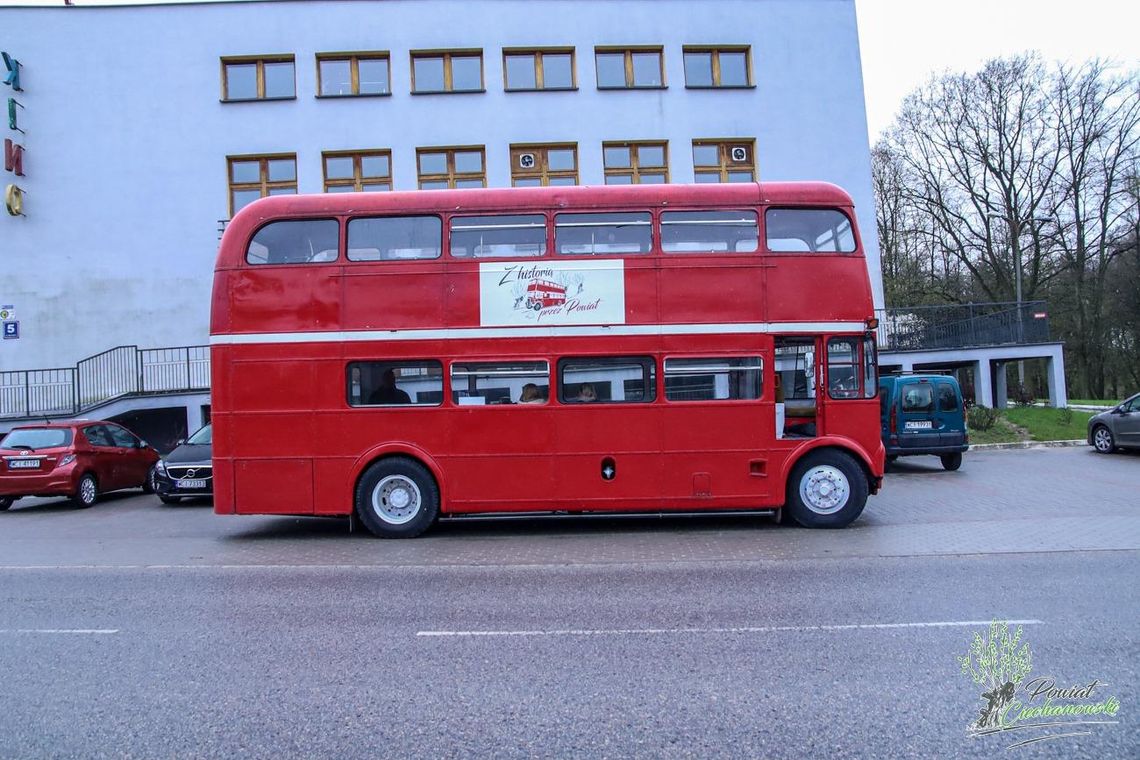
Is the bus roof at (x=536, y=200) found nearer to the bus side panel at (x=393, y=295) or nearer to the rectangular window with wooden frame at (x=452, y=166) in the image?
the bus side panel at (x=393, y=295)

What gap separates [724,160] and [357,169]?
441 inches

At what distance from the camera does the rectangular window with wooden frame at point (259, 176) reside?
22391 mm

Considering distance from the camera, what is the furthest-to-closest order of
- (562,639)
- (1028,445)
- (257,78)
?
1. (257,78)
2. (1028,445)
3. (562,639)

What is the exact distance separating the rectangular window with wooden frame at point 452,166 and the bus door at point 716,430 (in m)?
14.7

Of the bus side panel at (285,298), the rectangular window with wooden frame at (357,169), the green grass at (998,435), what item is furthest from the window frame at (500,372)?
the green grass at (998,435)

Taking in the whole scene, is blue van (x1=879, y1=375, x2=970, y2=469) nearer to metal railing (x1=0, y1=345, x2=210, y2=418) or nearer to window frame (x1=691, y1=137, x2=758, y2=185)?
window frame (x1=691, y1=137, x2=758, y2=185)

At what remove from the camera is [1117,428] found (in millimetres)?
17656

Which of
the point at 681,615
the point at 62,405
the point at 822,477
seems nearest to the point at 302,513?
the point at 681,615

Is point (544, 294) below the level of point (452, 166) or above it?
below

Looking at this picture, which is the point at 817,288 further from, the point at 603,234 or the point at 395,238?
the point at 395,238

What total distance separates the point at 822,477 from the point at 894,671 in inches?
214

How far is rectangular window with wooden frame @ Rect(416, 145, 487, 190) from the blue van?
13.2m

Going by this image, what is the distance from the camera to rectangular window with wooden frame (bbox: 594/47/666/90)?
23.1 meters

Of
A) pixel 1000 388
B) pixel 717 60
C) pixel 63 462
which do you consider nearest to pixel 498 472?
pixel 63 462
